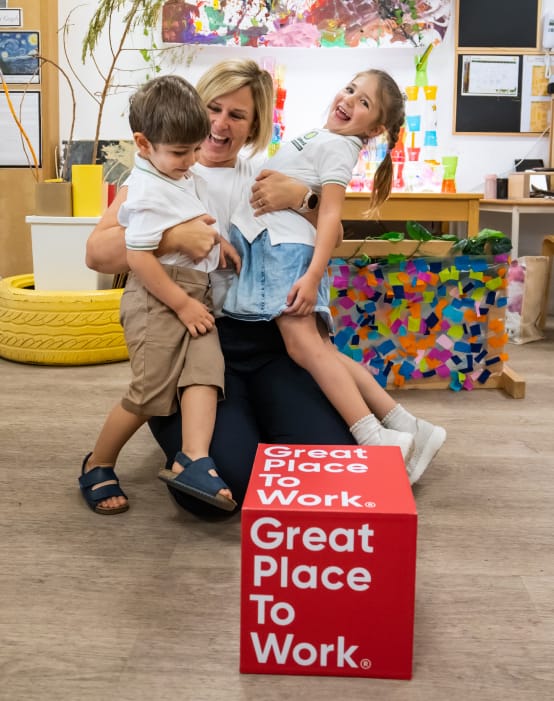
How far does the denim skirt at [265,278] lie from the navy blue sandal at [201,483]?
0.40 meters

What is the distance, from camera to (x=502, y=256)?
2635 mm

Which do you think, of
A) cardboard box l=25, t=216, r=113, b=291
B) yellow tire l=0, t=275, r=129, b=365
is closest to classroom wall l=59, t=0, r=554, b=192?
cardboard box l=25, t=216, r=113, b=291

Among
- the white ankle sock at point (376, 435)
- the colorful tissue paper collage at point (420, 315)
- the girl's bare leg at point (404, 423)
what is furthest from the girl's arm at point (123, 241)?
the colorful tissue paper collage at point (420, 315)

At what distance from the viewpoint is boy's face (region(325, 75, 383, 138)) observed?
1.76 metres

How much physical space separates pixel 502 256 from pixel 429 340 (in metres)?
0.37

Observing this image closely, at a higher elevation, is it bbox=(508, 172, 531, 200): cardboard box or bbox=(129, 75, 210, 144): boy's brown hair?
bbox=(129, 75, 210, 144): boy's brown hair

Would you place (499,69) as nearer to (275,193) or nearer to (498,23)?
(498,23)

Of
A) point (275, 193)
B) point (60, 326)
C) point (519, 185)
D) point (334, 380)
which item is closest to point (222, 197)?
point (275, 193)

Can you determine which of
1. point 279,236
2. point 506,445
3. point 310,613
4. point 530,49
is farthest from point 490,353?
point 530,49

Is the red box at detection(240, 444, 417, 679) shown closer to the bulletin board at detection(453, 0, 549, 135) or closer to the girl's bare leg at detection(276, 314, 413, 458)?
the girl's bare leg at detection(276, 314, 413, 458)

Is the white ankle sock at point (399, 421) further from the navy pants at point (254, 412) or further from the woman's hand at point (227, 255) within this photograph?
the woman's hand at point (227, 255)

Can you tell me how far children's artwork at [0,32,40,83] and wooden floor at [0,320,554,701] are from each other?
2297mm

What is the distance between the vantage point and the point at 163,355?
159cm

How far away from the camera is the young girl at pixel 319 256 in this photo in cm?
169
